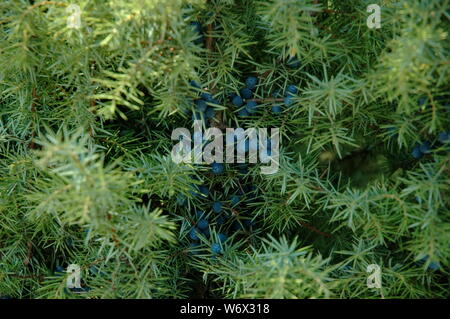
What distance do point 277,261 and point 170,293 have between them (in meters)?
0.23

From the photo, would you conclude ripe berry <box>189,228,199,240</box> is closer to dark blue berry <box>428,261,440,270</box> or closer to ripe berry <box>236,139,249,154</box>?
ripe berry <box>236,139,249,154</box>

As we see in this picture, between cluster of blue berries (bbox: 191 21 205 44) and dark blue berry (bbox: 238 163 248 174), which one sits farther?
dark blue berry (bbox: 238 163 248 174)

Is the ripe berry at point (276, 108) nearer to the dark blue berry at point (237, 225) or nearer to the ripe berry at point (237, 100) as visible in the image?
the ripe berry at point (237, 100)

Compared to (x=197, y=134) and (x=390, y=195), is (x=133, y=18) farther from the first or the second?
(x=390, y=195)

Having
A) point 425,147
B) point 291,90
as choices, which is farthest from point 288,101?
point 425,147

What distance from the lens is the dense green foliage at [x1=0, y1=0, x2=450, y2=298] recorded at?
0.74m

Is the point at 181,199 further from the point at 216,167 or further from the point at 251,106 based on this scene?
the point at 251,106

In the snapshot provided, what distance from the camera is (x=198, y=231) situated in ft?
2.95

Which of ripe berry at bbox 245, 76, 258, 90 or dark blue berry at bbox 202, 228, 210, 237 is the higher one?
ripe berry at bbox 245, 76, 258, 90

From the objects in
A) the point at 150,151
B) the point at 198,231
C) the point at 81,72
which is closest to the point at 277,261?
the point at 198,231

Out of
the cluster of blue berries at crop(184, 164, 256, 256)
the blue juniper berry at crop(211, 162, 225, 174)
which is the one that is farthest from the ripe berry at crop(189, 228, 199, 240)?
the blue juniper berry at crop(211, 162, 225, 174)

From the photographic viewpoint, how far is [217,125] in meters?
0.89

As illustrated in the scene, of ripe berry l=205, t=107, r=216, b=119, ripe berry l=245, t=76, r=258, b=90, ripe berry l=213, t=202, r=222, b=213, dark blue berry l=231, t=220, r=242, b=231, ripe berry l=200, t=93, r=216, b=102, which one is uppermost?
ripe berry l=245, t=76, r=258, b=90

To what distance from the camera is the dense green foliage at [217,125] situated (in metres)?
0.74
